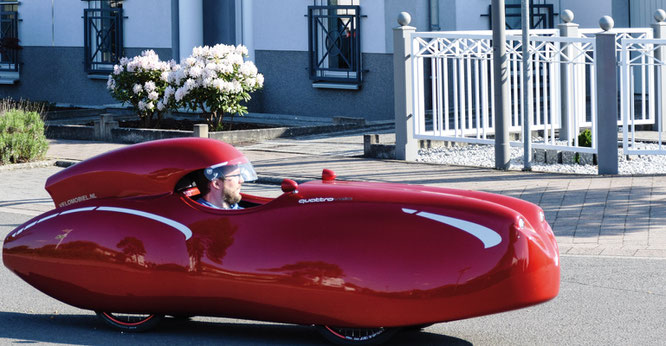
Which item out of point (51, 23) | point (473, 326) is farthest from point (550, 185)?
point (51, 23)

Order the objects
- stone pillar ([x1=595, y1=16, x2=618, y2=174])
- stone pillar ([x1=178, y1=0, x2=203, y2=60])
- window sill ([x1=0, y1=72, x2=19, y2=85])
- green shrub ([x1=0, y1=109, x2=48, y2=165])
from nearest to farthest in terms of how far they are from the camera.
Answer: stone pillar ([x1=595, y1=16, x2=618, y2=174]) → green shrub ([x1=0, y1=109, x2=48, y2=165]) → stone pillar ([x1=178, y1=0, x2=203, y2=60]) → window sill ([x1=0, y1=72, x2=19, y2=85])

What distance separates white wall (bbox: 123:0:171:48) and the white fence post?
33.4 feet

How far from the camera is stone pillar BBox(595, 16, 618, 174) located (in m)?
13.6

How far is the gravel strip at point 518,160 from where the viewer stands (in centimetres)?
1445

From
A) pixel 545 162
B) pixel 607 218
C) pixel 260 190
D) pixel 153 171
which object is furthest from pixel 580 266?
pixel 545 162

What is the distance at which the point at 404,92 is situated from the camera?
15.9m

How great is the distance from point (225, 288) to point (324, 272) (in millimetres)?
641

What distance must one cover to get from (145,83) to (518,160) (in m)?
6.75

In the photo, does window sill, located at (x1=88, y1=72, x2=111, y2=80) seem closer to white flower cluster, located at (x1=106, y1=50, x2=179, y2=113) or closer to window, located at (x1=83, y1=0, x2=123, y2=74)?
window, located at (x1=83, y1=0, x2=123, y2=74)

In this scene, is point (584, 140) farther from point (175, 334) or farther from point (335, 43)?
point (175, 334)

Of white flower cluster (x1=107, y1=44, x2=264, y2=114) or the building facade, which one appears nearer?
white flower cluster (x1=107, y1=44, x2=264, y2=114)

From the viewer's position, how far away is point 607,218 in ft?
36.0

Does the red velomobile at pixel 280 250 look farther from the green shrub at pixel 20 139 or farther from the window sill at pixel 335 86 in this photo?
the window sill at pixel 335 86

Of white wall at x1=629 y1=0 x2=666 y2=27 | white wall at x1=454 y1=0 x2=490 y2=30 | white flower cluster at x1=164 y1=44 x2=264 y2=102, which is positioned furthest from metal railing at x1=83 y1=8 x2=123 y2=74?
white wall at x1=629 y1=0 x2=666 y2=27
